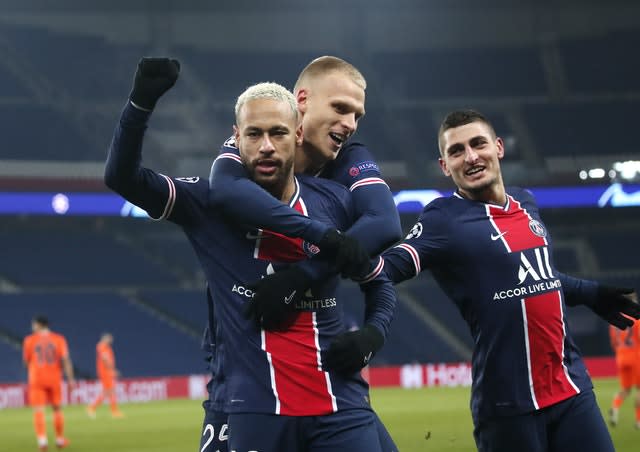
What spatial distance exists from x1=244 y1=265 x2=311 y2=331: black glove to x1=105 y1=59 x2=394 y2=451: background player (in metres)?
0.12

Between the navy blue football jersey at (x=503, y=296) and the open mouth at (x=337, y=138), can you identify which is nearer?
the open mouth at (x=337, y=138)

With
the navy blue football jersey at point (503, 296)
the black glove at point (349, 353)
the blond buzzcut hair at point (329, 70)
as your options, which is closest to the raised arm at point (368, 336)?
the black glove at point (349, 353)

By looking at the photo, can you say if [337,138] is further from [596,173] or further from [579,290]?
[596,173]

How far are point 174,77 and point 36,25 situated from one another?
31.9 metres

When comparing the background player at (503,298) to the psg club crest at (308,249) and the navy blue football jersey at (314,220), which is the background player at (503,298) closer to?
the navy blue football jersey at (314,220)

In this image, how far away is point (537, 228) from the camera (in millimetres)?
4379

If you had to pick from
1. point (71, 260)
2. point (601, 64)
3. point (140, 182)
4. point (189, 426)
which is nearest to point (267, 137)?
point (140, 182)

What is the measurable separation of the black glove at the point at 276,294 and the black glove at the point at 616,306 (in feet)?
6.56

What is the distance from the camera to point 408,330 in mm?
29562

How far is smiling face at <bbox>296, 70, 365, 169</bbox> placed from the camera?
379 centimetres

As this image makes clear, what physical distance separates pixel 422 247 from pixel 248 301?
1331 mm

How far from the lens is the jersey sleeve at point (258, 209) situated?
10.3 feet

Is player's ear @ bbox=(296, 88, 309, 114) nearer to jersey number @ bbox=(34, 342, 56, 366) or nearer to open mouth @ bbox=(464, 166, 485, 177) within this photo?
open mouth @ bbox=(464, 166, 485, 177)

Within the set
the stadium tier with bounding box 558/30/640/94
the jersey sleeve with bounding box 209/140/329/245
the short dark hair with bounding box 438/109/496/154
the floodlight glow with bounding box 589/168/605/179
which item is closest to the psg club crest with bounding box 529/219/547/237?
the short dark hair with bounding box 438/109/496/154
